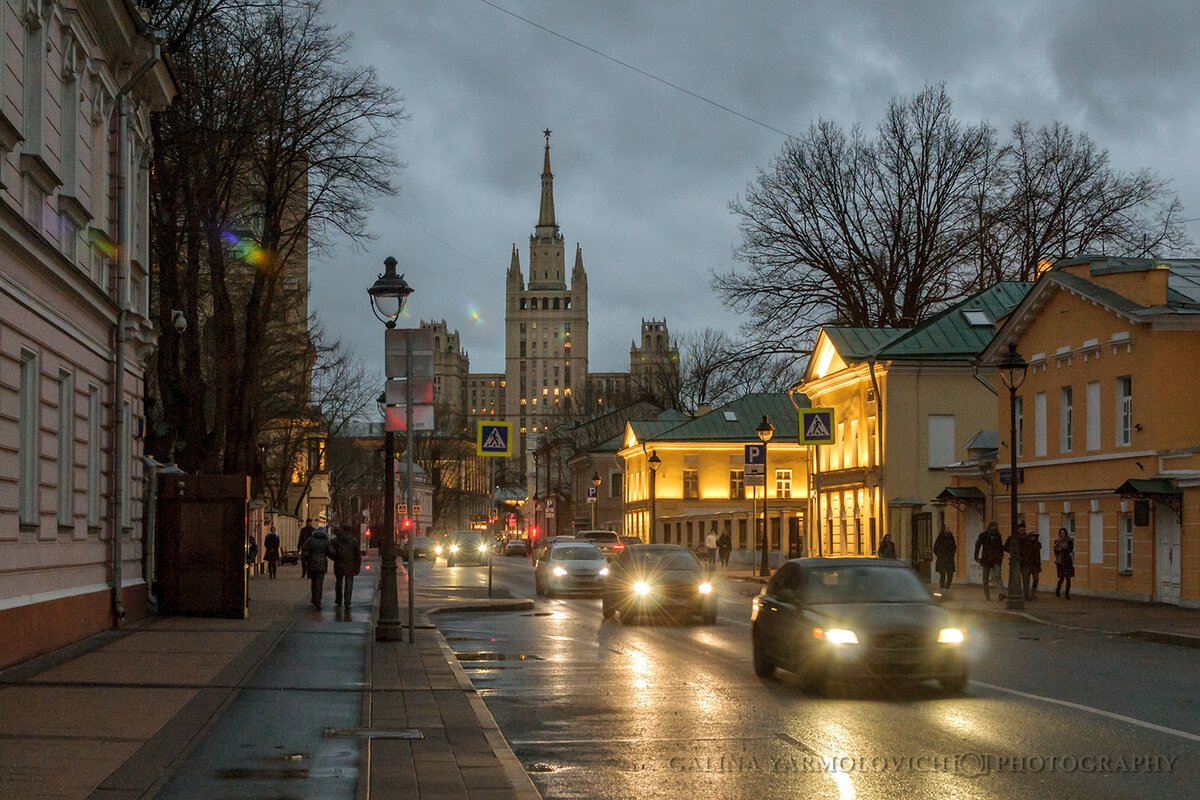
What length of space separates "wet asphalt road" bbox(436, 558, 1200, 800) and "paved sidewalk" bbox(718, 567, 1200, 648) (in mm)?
2328

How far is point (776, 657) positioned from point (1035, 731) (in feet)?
13.5

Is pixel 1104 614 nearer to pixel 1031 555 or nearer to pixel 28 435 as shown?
pixel 1031 555

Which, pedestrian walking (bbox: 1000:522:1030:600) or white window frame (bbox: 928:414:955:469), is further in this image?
white window frame (bbox: 928:414:955:469)

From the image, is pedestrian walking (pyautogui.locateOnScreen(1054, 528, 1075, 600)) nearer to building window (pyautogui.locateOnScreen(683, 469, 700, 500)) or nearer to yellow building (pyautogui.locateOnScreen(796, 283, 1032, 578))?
yellow building (pyautogui.locateOnScreen(796, 283, 1032, 578))

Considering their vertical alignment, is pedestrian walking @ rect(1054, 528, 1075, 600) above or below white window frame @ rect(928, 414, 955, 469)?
below

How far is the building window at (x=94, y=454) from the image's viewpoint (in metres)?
20.2

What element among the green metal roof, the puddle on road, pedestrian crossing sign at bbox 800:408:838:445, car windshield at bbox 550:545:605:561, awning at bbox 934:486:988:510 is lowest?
the puddle on road

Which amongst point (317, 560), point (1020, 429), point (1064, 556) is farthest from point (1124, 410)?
point (317, 560)

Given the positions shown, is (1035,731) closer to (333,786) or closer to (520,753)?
(520,753)

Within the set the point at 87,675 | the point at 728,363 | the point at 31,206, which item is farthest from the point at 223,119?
the point at 728,363

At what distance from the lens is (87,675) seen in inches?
563

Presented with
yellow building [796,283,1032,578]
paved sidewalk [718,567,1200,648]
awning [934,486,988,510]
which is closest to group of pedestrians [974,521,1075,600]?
paved sidewalk [718,567,1200,648]

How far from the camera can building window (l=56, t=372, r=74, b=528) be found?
18.2 metres

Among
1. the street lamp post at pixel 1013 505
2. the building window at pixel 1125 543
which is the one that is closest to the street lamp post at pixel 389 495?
the street lamp post at pixel 1013 505
